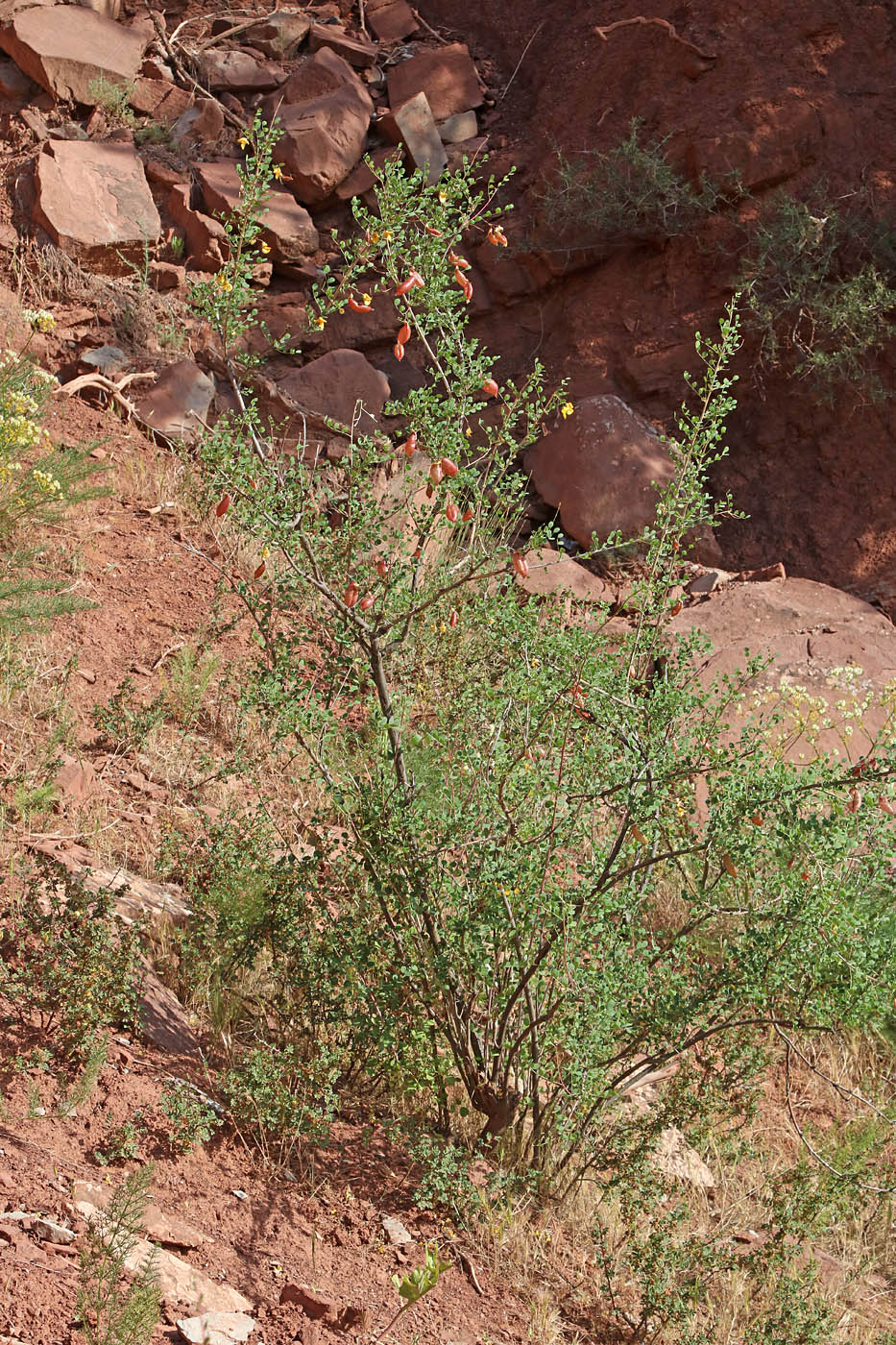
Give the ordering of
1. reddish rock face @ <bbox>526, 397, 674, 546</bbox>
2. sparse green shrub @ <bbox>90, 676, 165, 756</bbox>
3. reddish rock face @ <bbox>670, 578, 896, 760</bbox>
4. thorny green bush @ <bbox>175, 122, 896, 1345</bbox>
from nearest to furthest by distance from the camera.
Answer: thorny green bush @ <bbox>175, 122, 896, 1345</bbox> → sparse green shrub @ <bbox>90, 676, 165, 756</bbox> → reddish rock face @ <bbox>670, 578, 896, 760</bbox> → reddish rock face @ <bbox>526, 397, 674, 546</bbox>

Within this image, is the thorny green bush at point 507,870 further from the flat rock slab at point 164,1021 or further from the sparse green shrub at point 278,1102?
the flat rock slab at point 164,1021

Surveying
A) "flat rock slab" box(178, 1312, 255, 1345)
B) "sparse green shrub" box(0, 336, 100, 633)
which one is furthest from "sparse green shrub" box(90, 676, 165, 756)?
"flat rock slab" box(178, 1312, 255, 1345)

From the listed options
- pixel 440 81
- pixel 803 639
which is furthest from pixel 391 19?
pixel 803 639

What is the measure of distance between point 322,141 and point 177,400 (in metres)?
2.64

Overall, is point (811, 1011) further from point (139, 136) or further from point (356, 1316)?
point (139, 136)

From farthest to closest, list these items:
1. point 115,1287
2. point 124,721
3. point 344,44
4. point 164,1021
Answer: point 344,44
point 124,721
point 164,1021
point 115,1287

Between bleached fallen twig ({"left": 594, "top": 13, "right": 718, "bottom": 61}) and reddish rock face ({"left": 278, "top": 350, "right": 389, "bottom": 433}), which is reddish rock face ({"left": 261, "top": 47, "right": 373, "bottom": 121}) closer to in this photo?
bleached fallen twig ({"left": 594, "top": 13, "right": 718, "bottom": 61})

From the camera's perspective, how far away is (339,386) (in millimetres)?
7121

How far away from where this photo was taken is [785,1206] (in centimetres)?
281

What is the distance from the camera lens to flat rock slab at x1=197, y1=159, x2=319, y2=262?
26.0 ft

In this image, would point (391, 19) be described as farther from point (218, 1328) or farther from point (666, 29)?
point (218, 1328)

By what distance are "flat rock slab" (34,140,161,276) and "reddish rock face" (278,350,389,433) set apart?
58.2 inches

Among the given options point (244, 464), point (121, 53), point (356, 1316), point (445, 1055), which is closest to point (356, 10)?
point (121, 53)

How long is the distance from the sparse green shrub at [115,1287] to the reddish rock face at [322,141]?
7.43 meters
